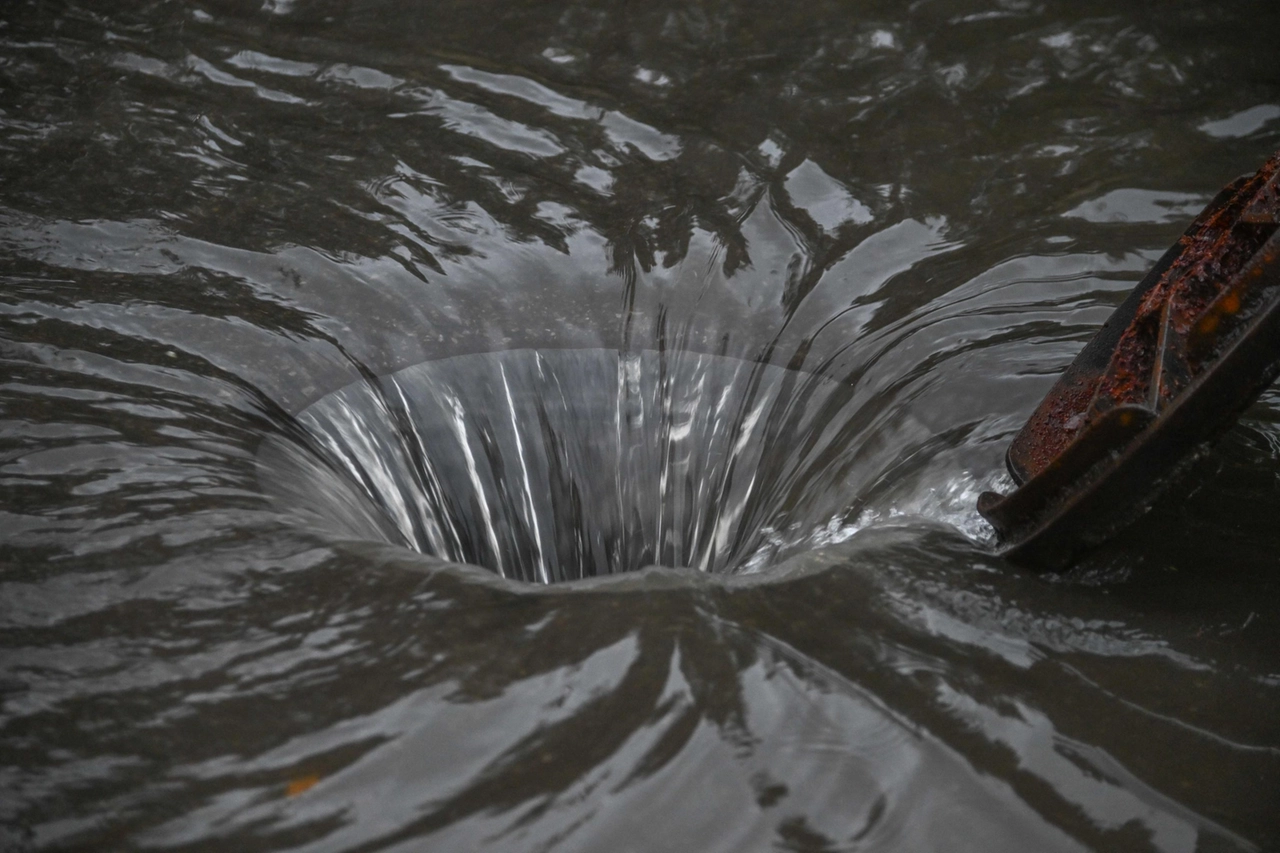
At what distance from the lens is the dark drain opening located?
263 centimetres

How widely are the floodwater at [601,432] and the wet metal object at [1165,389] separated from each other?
0.42 feet

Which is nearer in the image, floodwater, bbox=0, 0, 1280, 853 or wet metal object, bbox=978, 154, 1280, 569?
floodwater, bbox=0, 0, 1280, 853

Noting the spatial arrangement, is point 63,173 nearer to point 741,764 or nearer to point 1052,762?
point 741,764

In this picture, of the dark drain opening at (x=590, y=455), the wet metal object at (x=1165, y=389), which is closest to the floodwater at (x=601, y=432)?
the dark drain opening at (x=590, y=455)

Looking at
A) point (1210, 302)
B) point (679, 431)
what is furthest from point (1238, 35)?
point (679, 431)

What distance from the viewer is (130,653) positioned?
1.79 m

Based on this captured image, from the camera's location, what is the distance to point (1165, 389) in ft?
6.62

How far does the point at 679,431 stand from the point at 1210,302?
1.23 meters

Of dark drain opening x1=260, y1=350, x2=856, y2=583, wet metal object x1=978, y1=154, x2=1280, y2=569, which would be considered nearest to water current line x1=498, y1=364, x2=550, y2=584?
dark drain opening x1=260, y1=350, x2=856, y2=583

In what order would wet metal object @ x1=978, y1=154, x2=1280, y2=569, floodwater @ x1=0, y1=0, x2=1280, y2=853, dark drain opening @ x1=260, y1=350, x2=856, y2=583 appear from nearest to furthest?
floodwater @ x1=0, y1=0, x2=1280, y2=853 < wet metal object @ x1=978, y1=154, x2=1280, y2=569 < dark drain opening @ x1=260, y1=350, x2=856, y2=583

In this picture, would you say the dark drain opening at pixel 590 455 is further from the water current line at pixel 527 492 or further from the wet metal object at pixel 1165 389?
the wet metal object at pixel 1165 389

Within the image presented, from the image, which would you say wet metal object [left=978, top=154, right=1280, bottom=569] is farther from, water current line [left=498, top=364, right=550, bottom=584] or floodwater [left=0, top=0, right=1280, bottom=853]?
water current line [left=498, top=364, right=550, bottom=584]

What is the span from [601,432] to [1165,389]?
1324 millimetres

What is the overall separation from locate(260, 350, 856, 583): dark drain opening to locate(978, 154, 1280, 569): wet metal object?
52 centimetres
